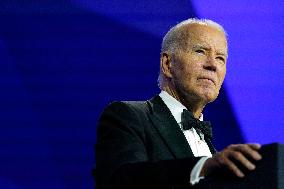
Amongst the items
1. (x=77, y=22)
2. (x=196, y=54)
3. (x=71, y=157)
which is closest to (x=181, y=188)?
(x=196, y=54)

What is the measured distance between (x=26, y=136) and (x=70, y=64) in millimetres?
323

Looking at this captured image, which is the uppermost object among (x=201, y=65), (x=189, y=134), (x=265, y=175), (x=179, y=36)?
(x=179, y=36)

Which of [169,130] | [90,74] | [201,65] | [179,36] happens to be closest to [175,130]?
[169,130]

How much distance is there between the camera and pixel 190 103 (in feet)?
5.79

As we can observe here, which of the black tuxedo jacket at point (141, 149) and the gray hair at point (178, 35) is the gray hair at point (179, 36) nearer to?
the gray hair at point (178, 35)

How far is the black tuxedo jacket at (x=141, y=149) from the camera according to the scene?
114 cm

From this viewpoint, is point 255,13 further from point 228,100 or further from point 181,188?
point 181,188

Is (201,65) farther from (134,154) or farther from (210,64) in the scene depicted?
(134,154)

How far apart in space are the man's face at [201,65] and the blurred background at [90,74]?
22.8 inches

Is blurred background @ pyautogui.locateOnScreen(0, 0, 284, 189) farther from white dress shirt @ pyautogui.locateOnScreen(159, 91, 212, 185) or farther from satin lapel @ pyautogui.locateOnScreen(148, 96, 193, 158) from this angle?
satin lapel @ pyautogui.locateOnScreen(148, 96, 193, 158)

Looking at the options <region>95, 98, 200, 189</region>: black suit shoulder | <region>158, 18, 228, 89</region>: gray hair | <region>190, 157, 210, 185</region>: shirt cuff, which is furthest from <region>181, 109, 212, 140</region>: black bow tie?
<region>190, 157, 210, 185</region>: shirt cuff

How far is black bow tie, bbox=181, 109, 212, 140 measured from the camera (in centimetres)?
163

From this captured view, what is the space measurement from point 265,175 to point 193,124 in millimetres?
636

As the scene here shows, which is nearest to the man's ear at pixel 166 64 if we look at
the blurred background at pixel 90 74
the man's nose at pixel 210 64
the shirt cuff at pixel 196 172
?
the man's nose at pixel 210 64
